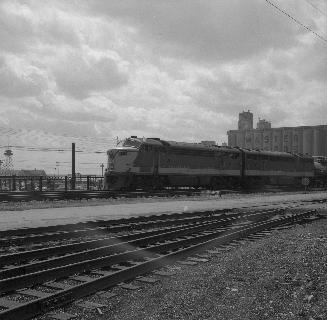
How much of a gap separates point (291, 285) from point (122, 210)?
484 inches

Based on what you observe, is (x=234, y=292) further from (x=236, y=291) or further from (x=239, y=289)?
(x=239, y=289)

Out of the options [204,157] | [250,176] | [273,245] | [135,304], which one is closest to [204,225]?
[273,245]

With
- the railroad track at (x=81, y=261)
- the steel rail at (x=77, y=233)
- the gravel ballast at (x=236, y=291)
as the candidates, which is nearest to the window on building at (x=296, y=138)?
the steel rail at (x=77, y=233)

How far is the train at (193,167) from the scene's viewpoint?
29188mm

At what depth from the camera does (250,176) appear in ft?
130

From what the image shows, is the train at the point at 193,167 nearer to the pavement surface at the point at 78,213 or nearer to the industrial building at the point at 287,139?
the pavement surface at the point at 78,213

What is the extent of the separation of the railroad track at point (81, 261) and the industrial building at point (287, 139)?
80343mm

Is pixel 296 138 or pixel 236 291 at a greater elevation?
pixel 296 138

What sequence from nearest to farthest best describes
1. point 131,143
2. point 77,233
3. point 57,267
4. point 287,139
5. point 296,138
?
1. point 57,267
2. point 77,233
3. point 131,143
4. point 296,138
5. point 287,139

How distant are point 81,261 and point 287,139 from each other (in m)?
97.5

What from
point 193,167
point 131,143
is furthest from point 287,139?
point 131,143

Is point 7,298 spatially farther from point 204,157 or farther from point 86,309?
point 204,157

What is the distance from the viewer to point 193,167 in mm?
33094

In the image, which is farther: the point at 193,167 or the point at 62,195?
the point at 193,167
